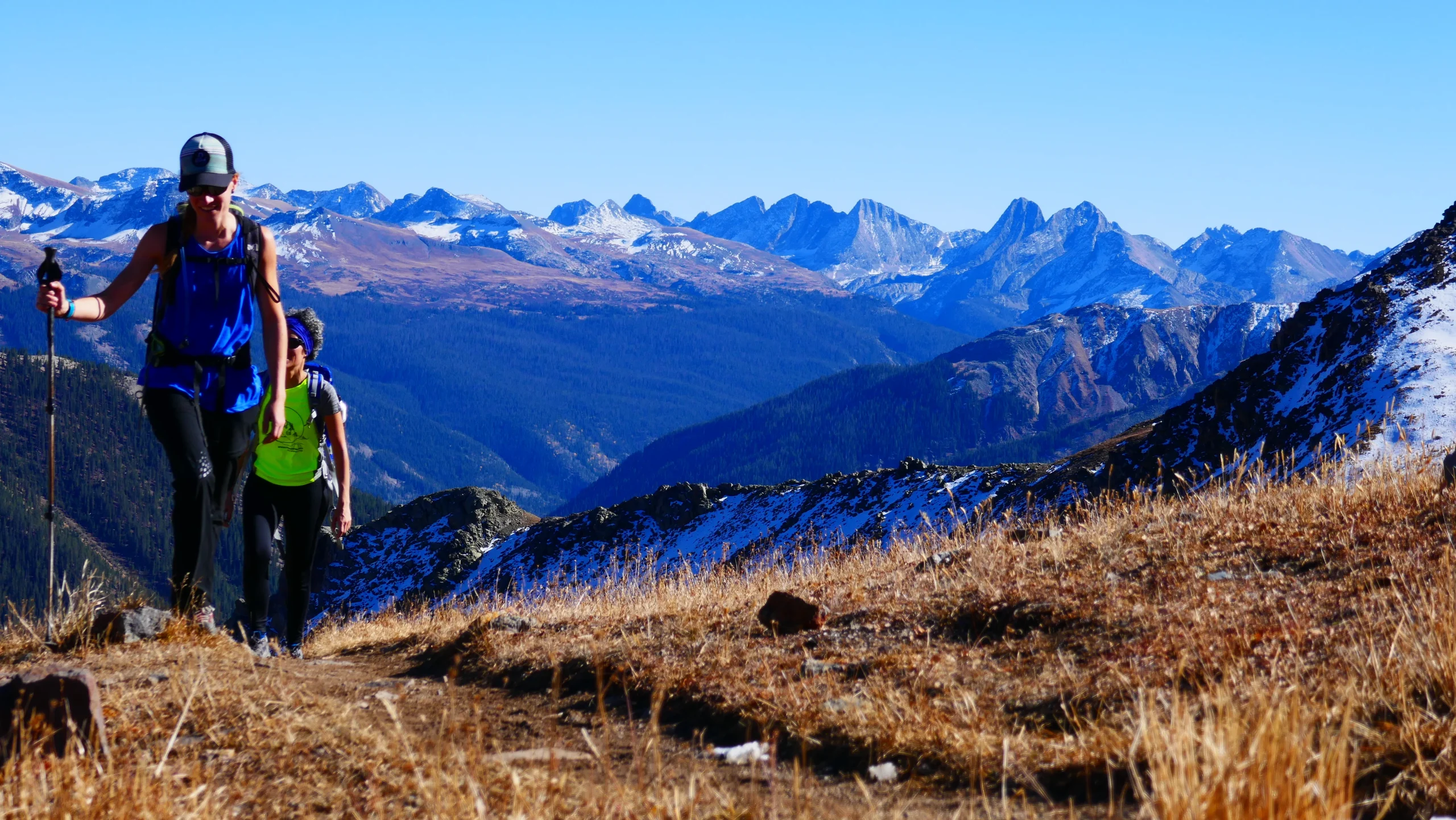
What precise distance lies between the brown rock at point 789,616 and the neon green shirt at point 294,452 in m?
3.20

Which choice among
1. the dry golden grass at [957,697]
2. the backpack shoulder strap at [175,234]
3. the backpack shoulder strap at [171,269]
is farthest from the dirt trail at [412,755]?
the backpack shoulder strap at [175,234]

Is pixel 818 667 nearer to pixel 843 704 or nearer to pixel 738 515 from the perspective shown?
pixel 843 704

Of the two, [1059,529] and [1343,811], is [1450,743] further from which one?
[1059,529]

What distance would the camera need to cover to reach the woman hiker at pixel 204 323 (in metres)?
6.38

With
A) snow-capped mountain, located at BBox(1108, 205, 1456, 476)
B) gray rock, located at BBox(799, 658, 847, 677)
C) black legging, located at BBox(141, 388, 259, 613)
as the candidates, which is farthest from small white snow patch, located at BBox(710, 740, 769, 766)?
snow-capped mountain, located at BBox(1108, 205, 1456, 476)

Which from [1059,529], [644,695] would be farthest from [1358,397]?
[644,695]

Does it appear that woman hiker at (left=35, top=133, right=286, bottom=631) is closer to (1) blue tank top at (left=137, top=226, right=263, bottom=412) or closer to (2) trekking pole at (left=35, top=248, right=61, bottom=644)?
(1) blue tank top at (left=137, top=226, right=263, bottom=412)

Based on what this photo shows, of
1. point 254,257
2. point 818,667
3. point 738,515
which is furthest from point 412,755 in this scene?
point 738,515

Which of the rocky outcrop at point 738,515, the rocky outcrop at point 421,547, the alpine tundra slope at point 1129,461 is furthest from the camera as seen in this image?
the rocky outcrop at point 421,547

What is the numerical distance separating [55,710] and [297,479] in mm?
3439

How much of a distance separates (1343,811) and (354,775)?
307 centimetres

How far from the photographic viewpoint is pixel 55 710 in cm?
427

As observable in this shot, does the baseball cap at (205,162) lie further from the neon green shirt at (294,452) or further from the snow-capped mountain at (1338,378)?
the snow-capped mountain at (1338,378)

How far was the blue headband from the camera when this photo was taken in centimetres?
779
